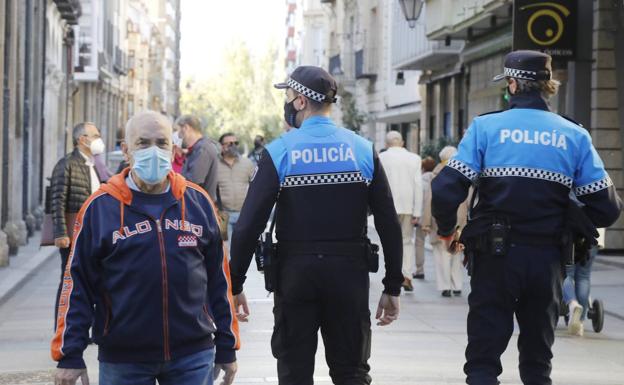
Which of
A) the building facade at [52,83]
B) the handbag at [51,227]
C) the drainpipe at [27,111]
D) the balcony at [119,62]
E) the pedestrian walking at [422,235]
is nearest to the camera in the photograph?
the handbag at [51,227]

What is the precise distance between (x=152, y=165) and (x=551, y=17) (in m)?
17.0

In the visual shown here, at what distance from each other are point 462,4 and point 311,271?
81.4 ft

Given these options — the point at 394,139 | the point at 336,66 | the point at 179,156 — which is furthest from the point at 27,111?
the point at 336,66

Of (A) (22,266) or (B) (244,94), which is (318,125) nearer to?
(A) (22,266)

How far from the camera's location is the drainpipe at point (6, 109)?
22703 millimetres

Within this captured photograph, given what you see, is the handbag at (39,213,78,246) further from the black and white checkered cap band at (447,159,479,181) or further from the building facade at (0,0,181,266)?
the building facade at (0,0,181,266)

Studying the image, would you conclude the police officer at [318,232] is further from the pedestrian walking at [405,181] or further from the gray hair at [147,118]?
the pedestrian walking at [405,181]

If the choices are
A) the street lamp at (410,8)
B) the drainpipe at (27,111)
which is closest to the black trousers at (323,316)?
the drainpipe at (27,111)

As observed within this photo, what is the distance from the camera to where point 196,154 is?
14180mm

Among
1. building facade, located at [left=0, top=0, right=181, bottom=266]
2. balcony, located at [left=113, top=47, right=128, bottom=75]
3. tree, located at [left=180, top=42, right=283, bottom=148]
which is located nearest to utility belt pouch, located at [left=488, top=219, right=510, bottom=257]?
building facade, located at [left=0, top=0, right=181, bottom=266]

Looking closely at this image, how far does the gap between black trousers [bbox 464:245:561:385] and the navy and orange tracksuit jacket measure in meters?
1.97

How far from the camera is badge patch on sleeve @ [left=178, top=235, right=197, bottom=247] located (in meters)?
5.59

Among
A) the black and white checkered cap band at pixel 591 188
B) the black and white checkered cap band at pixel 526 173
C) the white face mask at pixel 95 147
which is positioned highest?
the white face mask at pixel 95 147

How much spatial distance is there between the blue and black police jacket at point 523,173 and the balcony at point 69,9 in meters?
31.4
